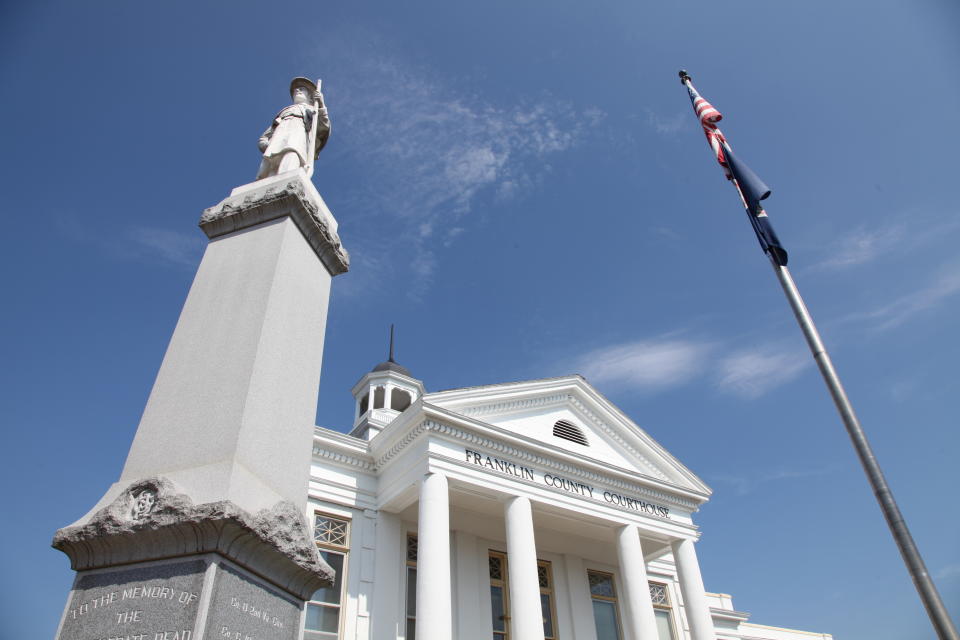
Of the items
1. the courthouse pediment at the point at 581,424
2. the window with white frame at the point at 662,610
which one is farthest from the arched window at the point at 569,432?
the window with white frame at the point at 662,610

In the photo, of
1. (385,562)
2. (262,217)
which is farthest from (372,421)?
(262,217)

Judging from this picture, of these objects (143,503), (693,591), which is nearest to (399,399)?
(693,591)

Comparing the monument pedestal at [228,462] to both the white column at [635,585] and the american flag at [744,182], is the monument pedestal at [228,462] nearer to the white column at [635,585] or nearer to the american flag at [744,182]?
the american flag at [744,182]

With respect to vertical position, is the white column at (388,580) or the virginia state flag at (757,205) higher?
the virginia state flag at (757,205)

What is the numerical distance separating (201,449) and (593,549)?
16.7 meters

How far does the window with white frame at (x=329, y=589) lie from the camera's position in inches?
527

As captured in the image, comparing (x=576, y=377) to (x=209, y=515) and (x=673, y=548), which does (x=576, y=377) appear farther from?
(x=209, y=515)

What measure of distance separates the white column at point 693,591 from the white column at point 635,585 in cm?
132

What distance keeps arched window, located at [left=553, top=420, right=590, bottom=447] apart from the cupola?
546cm

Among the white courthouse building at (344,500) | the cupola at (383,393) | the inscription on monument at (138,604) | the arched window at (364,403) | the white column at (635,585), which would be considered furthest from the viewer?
the arched window at (364,403)

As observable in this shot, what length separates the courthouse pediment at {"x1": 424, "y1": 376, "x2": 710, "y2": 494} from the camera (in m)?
18.2

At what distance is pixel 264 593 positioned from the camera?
3.67 meters

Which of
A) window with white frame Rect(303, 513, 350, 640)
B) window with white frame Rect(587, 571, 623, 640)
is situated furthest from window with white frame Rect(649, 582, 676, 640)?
window with white frame Rect(303, 513, 350, 640)

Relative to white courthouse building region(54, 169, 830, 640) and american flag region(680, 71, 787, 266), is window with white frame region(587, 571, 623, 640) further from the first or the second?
american flag region(680, 71, 787, 266)
